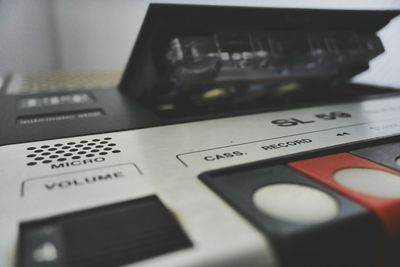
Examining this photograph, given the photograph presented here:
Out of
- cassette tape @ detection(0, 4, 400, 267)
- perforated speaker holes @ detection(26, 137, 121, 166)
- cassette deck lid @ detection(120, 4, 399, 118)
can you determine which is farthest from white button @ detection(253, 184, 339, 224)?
cassette deck lid @ detection(120, 4, 399, 118)

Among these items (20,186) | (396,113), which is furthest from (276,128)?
(20,186)

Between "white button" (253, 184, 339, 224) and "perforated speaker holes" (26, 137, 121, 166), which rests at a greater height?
"perforated speaker holes" (26, 137, 121, 166)

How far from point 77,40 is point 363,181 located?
48.0 inches

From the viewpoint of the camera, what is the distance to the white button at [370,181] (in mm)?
336

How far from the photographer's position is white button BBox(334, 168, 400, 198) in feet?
1.10

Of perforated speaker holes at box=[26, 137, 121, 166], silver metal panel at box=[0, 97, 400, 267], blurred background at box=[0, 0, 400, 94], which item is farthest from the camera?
blurred background at box=[0, 0, 400, 94]

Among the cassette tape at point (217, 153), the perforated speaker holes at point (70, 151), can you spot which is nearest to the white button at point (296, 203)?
the cassette tape at point (217, 153)

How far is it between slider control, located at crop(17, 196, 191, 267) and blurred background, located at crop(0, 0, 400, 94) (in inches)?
15.2

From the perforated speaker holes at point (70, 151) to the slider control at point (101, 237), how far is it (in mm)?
134

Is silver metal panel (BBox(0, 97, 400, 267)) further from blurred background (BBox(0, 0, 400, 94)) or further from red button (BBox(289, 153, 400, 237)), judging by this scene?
blurred background (BBox(0, 0, 400, 94))

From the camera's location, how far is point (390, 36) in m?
0.79

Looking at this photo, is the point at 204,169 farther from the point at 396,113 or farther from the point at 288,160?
the point at 396,113

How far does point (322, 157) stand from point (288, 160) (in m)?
0.04

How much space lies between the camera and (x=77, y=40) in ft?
4.34
